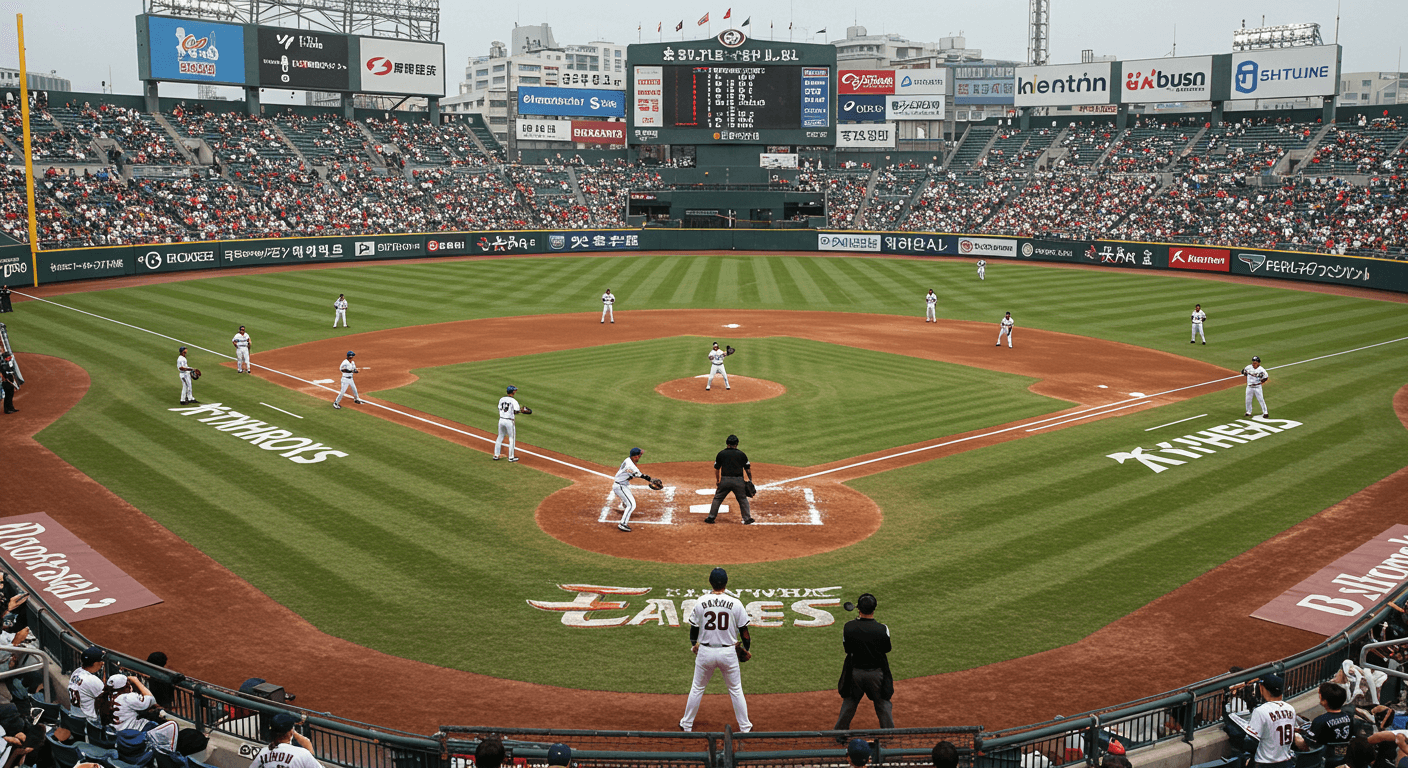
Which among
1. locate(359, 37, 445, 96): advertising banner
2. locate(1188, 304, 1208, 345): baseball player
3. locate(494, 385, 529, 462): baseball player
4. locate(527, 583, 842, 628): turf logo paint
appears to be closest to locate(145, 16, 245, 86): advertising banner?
locate(359, 37, 445, 96): advertising banner

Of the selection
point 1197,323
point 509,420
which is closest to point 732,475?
point 509,420

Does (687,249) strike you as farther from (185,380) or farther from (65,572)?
(65,572)

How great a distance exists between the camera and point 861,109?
290 ft

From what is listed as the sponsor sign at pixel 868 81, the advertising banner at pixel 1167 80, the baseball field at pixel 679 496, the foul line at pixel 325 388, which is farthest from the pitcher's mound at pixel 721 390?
the sponsor sign at pixel 868 81

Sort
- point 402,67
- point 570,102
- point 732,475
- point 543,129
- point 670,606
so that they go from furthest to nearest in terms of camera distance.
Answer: point 543,129 < point 570,102 < point 402,67 < point 732,475 < point 670,606

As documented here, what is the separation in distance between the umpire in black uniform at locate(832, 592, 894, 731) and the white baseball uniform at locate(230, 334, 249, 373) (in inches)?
954

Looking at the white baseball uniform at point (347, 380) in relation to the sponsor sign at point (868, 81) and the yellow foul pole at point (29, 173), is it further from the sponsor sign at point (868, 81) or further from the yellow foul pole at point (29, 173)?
the sponsor sign at point (868, 81)

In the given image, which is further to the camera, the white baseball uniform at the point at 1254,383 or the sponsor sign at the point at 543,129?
the sponsor sign at the point at 543,129

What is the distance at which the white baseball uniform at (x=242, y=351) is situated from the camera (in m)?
29.1

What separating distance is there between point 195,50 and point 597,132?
1366 inches

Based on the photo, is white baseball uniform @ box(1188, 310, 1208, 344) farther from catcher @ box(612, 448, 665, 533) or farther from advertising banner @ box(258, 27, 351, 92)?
advertising banner @ box(258, 27, 351, 92)

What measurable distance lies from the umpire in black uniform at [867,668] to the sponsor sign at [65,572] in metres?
9.81

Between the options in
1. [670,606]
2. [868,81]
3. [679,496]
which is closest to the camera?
[670,606]

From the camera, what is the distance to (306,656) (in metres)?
12.4
